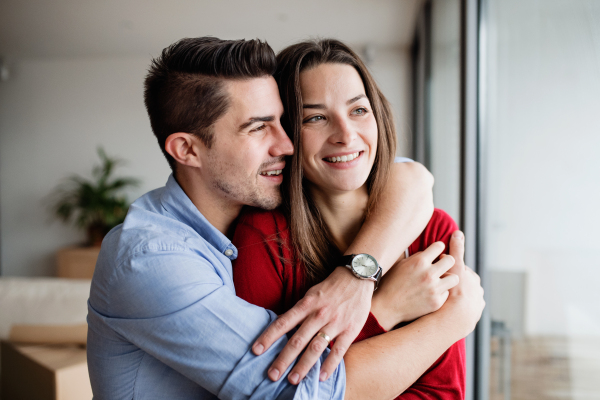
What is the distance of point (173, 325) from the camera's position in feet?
2.93

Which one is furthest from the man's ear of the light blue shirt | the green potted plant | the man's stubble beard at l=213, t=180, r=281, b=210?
the green potted plant

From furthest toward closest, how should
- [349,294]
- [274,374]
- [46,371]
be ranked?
[46,371] < [349,294] < [274,374]

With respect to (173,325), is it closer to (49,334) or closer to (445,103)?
(49,334)

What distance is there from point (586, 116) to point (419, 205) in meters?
0.50

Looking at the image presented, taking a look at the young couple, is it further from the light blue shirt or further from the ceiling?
the ceiling

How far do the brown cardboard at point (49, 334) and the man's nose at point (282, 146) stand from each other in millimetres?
1492

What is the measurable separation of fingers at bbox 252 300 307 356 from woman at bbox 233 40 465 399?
0.53 ft

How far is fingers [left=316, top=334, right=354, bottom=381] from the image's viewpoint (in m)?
0.89

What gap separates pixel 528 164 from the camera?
1.60 m

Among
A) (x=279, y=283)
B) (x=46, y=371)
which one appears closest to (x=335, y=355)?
(x=279, y=283)

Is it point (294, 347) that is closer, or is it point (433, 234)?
point (294, 347)

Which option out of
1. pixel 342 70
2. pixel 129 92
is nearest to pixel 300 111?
pixel 342 70

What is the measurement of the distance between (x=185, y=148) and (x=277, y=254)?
18.7 inches

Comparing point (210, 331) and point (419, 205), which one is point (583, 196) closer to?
point (419, 205)
